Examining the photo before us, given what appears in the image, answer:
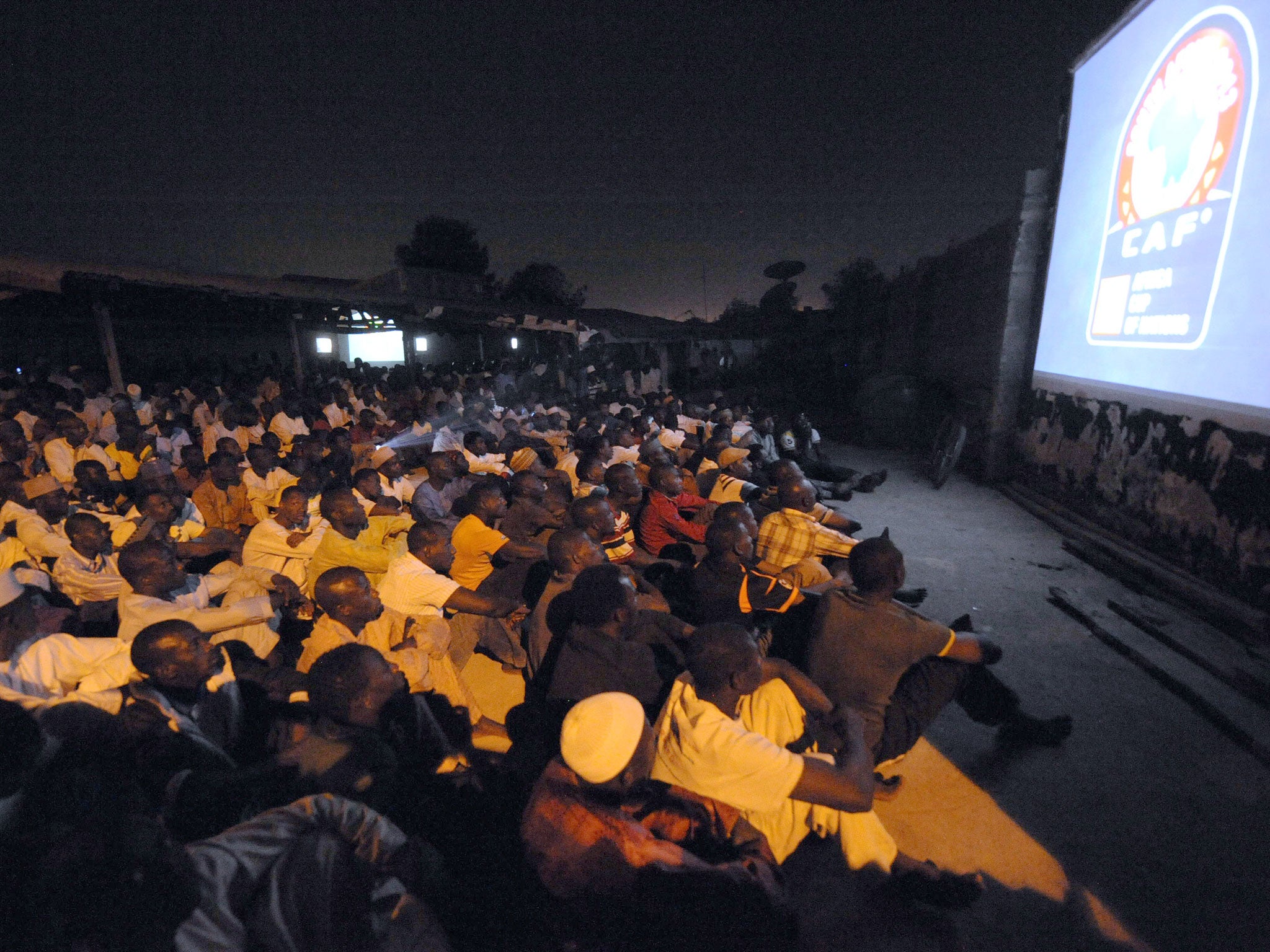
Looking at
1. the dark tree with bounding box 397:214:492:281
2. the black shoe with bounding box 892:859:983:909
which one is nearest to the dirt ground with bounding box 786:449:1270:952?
the black shoe with bounding box 892:859:983:909

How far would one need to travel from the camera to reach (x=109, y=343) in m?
9.90

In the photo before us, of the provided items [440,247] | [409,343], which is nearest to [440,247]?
[440,247]

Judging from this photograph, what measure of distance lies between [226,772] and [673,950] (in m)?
1.62

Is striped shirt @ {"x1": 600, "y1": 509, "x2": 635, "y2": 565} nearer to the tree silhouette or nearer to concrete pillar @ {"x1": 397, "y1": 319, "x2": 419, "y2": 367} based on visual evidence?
concrete pillar @ {"x1": 397, "y1": 319, "x2": 419, "y2": 367}

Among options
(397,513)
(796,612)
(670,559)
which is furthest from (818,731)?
(397,513)

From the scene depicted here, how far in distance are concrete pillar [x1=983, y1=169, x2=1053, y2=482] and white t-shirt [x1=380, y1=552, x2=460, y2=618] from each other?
8.82m

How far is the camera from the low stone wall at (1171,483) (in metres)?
4.67

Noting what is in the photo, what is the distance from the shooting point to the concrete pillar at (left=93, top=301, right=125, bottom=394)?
31.2 ft

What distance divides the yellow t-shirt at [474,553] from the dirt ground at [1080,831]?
2359mm

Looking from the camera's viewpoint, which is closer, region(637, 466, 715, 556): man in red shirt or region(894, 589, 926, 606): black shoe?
region(637, 466, 715, 556): man in red shirt

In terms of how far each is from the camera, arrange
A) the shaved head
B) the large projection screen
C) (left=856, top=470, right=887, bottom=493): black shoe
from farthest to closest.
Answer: (left=856, top=470, right=887, bottom=493): black shoe < the large projection screen < the shaved head

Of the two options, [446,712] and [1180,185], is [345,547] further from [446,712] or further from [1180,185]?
[1180,185]

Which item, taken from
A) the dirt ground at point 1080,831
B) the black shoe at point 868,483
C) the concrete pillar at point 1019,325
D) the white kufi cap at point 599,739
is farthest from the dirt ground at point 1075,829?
the concrete pillar at point 1019,325

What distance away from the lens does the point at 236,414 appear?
774cm
